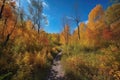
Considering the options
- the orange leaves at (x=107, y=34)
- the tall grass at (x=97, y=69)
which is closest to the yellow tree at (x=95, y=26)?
the orange leaves at (x=107, y=34)

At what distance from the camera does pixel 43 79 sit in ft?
46.8

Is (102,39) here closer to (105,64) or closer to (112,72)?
(105,64)

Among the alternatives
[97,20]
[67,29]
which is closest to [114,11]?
[97,20]

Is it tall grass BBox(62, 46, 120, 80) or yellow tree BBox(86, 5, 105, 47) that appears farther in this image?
yellow tree BBox(86, 5, 105, 47)

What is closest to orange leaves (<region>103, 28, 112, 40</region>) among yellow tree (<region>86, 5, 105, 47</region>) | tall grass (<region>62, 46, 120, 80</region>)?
yellow tree (<region>86, 5, 105, 47</region>)

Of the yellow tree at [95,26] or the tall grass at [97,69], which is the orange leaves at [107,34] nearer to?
the yellow tree at [95,26]

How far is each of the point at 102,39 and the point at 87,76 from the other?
14945 millimetres

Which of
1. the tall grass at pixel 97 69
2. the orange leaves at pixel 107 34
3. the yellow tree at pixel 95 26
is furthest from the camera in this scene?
the yellow tree at pixel 95 26

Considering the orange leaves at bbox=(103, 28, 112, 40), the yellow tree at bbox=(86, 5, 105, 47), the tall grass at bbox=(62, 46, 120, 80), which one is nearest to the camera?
the tall grass at bbox=(62, 46, 120, 80)

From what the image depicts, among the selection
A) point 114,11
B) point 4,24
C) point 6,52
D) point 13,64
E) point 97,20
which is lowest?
point 13,64

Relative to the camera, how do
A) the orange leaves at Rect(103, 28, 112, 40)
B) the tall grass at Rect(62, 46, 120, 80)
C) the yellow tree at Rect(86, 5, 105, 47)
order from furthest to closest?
the yellow tree at Rect(86, 5, 105, 47)
the orange leaves at Rect(103, 28, 112, 40)
the tall grass at Rect(62, 46, 120, 80)

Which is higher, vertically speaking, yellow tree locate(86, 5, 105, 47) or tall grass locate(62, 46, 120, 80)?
yellow tree locate(86, 5, 105, 47)

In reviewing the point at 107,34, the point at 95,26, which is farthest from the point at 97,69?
the point at 95,26

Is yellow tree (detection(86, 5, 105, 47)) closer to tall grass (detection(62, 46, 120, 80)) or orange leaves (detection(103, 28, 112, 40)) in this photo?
orange leaves (detection(103, 28, 112, 40))
